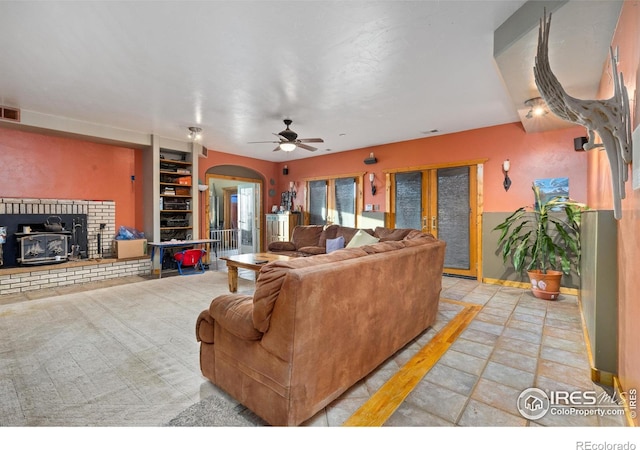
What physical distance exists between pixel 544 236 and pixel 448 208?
1810 millimetres

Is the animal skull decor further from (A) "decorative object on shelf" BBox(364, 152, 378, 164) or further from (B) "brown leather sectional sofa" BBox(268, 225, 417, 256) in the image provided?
(A) "decorative object on shelf" BBox(364, 152, 378, 164)

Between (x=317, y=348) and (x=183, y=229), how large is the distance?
570cm

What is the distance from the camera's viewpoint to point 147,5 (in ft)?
7.04

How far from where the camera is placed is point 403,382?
2.01 metres

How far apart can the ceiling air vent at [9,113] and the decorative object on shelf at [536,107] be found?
6.90 meters

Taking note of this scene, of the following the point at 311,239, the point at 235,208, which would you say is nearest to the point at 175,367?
the point at 311,239

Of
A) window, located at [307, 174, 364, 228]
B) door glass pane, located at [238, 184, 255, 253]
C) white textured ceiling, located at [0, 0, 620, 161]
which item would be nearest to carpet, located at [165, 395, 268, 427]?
white textured ceiling, located at [0, 0, 620, 161]

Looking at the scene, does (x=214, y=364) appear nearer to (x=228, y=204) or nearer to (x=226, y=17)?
(x=226, y=17)

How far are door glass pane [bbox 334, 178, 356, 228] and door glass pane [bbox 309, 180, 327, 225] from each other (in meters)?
0.37

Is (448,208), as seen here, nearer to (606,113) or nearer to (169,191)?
(606,113)

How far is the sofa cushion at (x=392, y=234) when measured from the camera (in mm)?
4631

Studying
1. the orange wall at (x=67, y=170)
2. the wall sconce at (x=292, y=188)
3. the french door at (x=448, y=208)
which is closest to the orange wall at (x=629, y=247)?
the french door at (x=448, y=208)

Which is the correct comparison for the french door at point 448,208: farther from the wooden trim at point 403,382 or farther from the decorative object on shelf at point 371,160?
the wooden trim at point 403,382

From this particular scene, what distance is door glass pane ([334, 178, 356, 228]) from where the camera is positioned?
6.98m
